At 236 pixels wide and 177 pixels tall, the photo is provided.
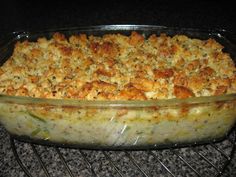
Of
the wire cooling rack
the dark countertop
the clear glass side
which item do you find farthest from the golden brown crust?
the dark countertop

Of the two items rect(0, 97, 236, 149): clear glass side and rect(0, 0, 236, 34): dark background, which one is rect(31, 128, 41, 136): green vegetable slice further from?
rect(0, 0, 236, 34): dark background

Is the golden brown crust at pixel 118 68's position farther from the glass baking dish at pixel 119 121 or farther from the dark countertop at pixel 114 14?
the dark countertop at pixel 114 14

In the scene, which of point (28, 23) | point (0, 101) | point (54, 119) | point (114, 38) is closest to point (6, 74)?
point (0, 101)

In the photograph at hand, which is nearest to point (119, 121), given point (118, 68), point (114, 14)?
point (118, 68)

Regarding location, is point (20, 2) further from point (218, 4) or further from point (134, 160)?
point (134, 160)

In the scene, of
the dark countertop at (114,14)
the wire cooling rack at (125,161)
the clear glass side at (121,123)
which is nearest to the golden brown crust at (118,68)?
the clear glass side at (121,123)

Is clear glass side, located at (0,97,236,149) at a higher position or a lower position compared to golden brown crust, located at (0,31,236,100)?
lower

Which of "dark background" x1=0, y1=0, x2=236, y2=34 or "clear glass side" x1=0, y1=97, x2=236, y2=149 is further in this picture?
"dark background" x1=0, y1=0, x2=236, y2=34
